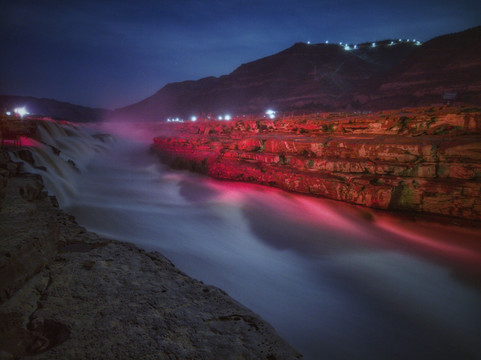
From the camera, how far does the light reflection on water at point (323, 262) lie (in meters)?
2.90

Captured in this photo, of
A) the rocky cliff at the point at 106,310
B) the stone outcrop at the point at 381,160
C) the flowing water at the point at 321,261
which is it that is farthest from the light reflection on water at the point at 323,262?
the rocky cliff at the point at 106,310

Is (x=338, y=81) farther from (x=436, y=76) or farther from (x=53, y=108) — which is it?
(x=53, y=108)

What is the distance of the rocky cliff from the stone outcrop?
211 inches

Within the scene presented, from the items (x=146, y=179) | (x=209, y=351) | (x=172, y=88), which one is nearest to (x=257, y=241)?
(x=209, y=351)

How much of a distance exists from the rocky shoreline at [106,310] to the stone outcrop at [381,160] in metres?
5.36

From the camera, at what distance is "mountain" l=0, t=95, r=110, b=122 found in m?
62.1

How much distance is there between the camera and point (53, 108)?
2899 inches

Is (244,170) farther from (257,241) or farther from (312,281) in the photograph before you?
(312,281)

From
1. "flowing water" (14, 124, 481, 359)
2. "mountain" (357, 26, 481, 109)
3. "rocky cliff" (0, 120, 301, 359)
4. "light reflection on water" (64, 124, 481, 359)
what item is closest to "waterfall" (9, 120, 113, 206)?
"flowing water" (14, 124, 481, 359)

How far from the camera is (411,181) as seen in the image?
18.3 feet

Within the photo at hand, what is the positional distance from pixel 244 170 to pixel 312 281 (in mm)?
5364

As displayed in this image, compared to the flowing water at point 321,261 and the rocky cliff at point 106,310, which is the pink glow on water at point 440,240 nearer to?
the flowing water at point 321,261

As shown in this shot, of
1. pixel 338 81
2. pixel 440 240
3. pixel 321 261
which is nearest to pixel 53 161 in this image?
pixel 321 261

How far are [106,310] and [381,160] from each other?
22.1 ft
